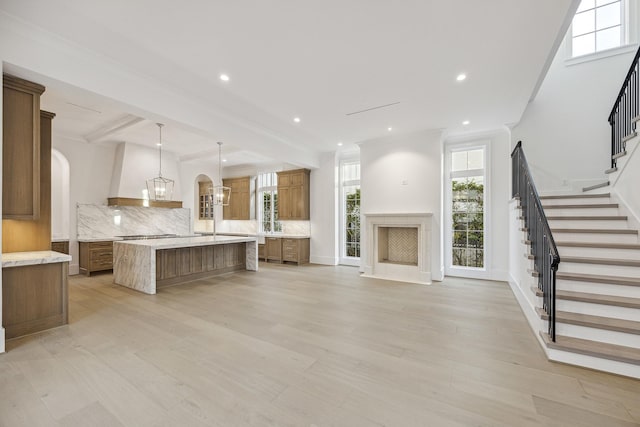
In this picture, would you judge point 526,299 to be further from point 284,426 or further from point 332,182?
point 332,182

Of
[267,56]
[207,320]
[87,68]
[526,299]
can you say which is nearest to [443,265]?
[526,299]

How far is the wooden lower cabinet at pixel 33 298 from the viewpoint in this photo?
9.43ft

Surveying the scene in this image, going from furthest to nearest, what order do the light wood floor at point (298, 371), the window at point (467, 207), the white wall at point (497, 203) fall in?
the window at point (467, 207), the white wall at point (497, 203), the light wood floor at point (298, 371)

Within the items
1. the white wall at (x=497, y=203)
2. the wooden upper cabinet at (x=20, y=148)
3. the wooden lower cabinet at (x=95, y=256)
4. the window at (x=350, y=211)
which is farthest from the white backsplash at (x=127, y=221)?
the white wall at (x=497, y=203)

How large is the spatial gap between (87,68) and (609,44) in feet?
26.7

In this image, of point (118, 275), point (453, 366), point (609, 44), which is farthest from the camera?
point (118, 275)

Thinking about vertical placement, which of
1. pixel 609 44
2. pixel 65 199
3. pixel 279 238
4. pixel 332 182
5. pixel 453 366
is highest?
pixel 609 44

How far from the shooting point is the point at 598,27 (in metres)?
4.97

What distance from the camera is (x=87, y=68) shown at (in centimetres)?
307

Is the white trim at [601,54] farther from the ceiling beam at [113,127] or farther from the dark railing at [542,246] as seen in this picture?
the ceiling beam at [113,127]

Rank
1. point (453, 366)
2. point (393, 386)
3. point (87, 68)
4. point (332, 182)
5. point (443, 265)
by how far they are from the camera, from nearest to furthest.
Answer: point (393, 386) → point (453, 366) → point (87, 68) → point (443, 265) → point (332, 182)

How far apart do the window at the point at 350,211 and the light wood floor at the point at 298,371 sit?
354 cm

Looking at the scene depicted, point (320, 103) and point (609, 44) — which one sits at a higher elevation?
point (609, 44)

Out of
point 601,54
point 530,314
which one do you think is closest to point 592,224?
point 530,314
